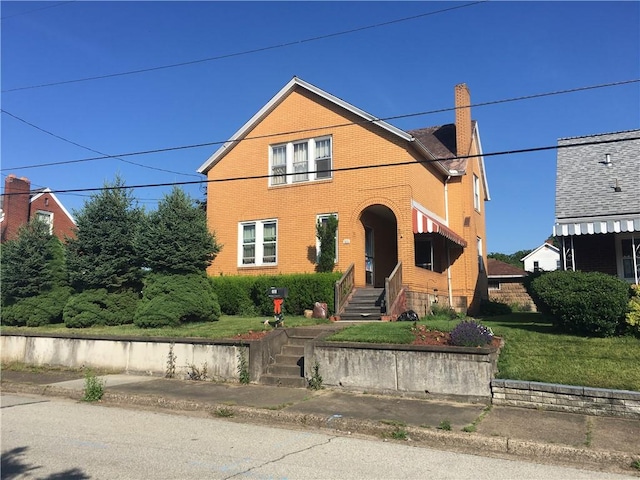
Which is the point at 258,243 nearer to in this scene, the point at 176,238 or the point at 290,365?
the point at 176,238

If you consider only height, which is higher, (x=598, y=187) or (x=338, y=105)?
(x=338, y=105)

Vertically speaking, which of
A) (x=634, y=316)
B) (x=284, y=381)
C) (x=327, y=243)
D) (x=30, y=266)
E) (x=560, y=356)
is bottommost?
(x=284, y=381)

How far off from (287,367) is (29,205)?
108 feet

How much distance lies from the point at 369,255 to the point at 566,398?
12.5 meters

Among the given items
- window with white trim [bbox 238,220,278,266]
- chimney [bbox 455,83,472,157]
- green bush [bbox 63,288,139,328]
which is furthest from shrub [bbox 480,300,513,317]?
green bush [bbox 63,288,139,328]

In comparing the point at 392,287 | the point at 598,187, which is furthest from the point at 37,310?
the point at 598,187

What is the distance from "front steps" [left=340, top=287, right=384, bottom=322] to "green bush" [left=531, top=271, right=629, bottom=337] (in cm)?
572

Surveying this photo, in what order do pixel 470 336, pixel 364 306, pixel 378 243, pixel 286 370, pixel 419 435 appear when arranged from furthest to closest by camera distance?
1. pixel 378 243
2. pixel 364 306
3. pixel 286 370
4. pixel 470 336
5. pixel 419 435

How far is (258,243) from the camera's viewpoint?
20734 mm

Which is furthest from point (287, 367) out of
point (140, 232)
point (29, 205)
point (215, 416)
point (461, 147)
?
point (29, 205)

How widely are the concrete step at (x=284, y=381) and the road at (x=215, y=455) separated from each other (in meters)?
2.45

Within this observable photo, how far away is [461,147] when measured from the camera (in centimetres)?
2219

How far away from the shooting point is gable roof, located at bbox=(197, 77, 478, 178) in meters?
18.4

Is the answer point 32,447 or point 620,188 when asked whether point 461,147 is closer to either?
point 620,188
